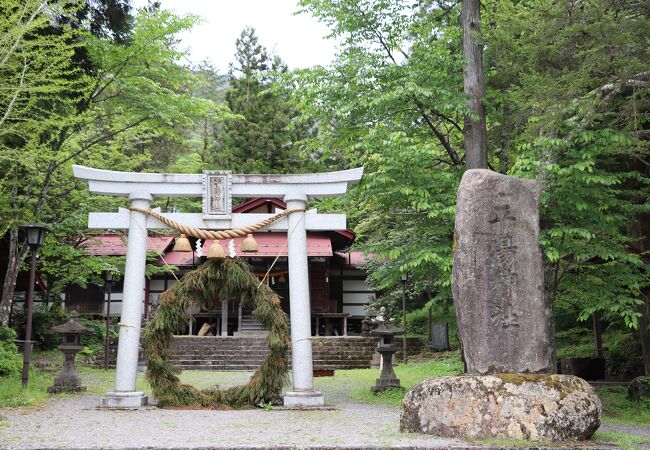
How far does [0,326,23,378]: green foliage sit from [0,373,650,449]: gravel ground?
2702mm

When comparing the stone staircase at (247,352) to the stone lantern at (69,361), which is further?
the stone staircase at (247,352)

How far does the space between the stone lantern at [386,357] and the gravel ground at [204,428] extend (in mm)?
1786

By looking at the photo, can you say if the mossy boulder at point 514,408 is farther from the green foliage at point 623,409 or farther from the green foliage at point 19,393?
the green foliage at point 19,393

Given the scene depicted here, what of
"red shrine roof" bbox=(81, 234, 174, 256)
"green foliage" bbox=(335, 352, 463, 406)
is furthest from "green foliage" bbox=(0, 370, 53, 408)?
"red shrine roof" bbox=(81, 234, 174, 256)

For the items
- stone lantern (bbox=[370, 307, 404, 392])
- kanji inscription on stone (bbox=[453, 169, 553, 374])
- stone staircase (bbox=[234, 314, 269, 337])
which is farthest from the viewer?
stone staircase (bbox=[234, 314, 269, 337])

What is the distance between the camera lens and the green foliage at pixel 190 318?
1125 cm

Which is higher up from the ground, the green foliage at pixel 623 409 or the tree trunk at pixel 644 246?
the tree trunk at pixel 644 246

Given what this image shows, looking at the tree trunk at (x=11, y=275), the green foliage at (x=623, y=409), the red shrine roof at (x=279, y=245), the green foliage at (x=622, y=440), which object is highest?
the red shrine roof at (x=279, y=245)

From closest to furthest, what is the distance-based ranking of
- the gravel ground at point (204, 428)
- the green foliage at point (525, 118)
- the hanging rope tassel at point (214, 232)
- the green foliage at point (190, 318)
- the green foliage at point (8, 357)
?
the gravel ground at point (204, 428), the green foliage at point (525, 118), the green foliage at point (190, 318), the hanging rope tassel at point (214, 232), the green foliage at point (8, 357)

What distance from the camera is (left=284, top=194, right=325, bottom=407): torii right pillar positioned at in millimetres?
11211

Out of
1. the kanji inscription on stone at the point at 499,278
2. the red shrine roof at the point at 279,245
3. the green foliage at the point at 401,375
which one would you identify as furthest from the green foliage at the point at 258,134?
the kanji inscription on stone at the point at 499,278

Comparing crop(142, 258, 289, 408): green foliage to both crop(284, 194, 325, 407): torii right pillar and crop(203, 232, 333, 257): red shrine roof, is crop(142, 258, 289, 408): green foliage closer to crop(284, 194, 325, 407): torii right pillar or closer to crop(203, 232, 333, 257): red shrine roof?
crop(284, 194, 325, 407): torii right pillar

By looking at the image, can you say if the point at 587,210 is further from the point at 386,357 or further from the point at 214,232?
the point at 214,232

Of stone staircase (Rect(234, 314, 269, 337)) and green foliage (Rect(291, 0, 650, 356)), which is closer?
green foliage (Rect(291, 0, 650, 356))
